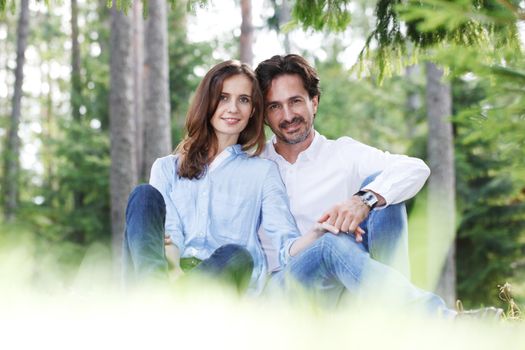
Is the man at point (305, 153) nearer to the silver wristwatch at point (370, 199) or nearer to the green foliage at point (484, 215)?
the silver wristwatch at point (370, 199)

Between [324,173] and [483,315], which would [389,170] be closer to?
[324,173]

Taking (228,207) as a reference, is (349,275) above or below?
below

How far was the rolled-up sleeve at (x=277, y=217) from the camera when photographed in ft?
10.2

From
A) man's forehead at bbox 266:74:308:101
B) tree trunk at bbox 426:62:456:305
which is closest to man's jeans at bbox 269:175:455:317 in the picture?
man's forehead at bbox 266:74:308:101

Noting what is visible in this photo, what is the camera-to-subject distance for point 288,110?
145 inches

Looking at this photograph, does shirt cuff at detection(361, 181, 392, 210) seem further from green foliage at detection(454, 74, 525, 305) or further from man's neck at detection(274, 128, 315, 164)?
green foliage at detection(454, 74, 525, 305)

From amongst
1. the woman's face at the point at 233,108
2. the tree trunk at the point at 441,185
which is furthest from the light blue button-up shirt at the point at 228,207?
the tree trunk at the point at 441,185

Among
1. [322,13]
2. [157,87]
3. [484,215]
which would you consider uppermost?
[322,13]

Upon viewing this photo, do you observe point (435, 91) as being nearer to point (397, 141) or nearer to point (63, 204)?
point (397, 141)

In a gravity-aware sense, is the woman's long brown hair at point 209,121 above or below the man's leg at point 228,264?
above

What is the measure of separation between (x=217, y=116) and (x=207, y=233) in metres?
0.63

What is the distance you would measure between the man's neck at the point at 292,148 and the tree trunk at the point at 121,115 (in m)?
5.83

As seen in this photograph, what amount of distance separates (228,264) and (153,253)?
1.04ft

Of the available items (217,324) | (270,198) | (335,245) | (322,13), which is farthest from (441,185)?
(217,324)
